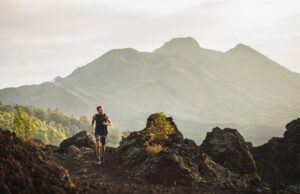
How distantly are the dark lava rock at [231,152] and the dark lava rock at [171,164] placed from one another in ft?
9.84

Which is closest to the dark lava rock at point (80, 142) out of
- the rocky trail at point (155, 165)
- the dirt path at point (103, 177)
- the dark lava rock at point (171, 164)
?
the rocky trail at point (155, 165)

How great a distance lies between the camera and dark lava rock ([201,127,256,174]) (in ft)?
96.4

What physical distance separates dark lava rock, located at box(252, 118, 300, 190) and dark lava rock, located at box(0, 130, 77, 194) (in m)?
18.6

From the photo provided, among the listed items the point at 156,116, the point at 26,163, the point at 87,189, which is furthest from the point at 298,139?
the point at 26,163

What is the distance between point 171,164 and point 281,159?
1201 centimetres

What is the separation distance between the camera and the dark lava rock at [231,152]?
29.4 meters

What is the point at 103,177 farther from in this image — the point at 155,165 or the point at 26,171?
the point at 26,171

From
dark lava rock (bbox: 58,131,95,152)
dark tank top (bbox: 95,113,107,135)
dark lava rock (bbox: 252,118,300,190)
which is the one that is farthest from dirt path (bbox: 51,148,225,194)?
dark lava rock (bbox: 252,118,300,190)

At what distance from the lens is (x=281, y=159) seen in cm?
3114

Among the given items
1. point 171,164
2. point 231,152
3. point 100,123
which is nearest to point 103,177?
point 100,123

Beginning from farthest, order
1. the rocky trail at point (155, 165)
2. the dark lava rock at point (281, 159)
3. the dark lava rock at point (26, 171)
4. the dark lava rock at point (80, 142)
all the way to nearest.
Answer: the dark lava rock at point (80, 142) < the dark lava rock at point (281, 159) < the rocky trail at point (155, 165) < the dark lava rock at point (26, 171)

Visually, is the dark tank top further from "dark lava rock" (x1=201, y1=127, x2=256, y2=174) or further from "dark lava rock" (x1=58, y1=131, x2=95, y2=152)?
"dark lava rock" (x1=58, y1=131, x2=95, y2=152)

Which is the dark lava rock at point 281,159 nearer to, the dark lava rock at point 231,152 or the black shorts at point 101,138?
the dark lava rock at point 231,152

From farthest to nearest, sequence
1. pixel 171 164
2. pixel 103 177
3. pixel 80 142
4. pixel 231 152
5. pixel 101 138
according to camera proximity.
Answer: pixel 80 142
pixel 231 152
pixel 101 138
pixel 171 164
pixel 103 177
